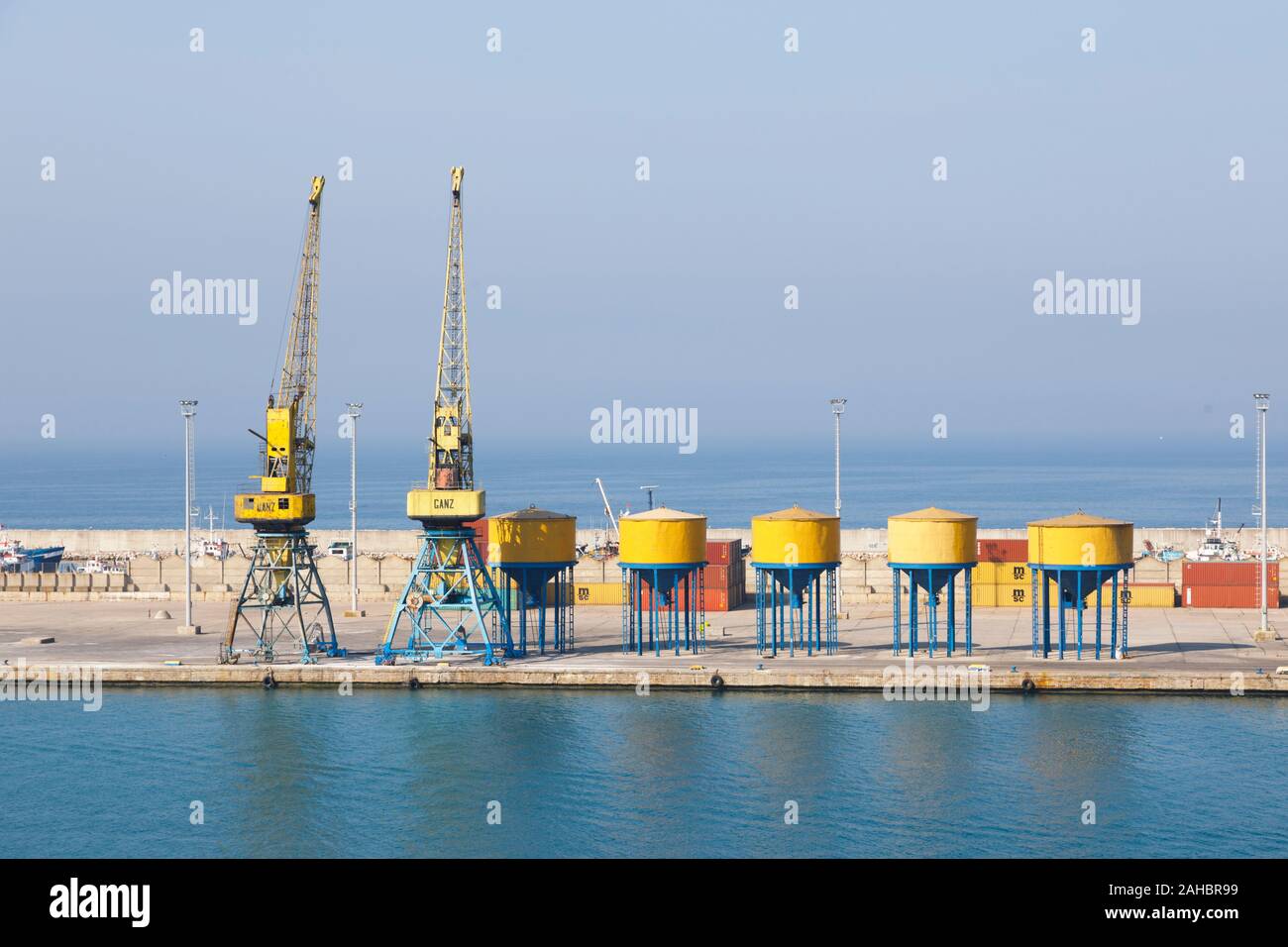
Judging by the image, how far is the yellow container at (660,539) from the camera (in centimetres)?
8219

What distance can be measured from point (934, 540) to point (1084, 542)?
7.48 m

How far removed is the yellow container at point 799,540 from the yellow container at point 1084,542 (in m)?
10.7

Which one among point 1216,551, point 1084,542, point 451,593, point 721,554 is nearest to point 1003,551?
point 721,554

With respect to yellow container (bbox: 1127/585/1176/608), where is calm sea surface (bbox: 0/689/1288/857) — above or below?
below

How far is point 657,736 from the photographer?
67562mm

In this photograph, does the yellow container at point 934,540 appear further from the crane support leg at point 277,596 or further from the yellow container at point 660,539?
the crane support leg at point 277,596

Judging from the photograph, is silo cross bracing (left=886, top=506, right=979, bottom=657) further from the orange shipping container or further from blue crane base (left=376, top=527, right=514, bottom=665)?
the orange shipping container

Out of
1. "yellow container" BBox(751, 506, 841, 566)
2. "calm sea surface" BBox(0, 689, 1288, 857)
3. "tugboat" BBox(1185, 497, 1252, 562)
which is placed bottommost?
"calm sea surface" BBox(0, 689, 1288, 857)

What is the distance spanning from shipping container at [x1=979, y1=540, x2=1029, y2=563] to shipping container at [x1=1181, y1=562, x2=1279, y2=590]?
35.3ft

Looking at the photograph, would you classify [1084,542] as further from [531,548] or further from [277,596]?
[277,596]

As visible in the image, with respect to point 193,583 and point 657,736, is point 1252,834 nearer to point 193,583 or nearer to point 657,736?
point 657,736

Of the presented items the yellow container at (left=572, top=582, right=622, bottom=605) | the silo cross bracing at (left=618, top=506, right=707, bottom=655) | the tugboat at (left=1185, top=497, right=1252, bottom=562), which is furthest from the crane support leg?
the tugboat at (left=1185, top=497, right=1252, bottom=562)

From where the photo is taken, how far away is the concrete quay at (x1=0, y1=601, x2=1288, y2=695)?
75375 millimetres

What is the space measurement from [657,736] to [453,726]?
1017 cm
